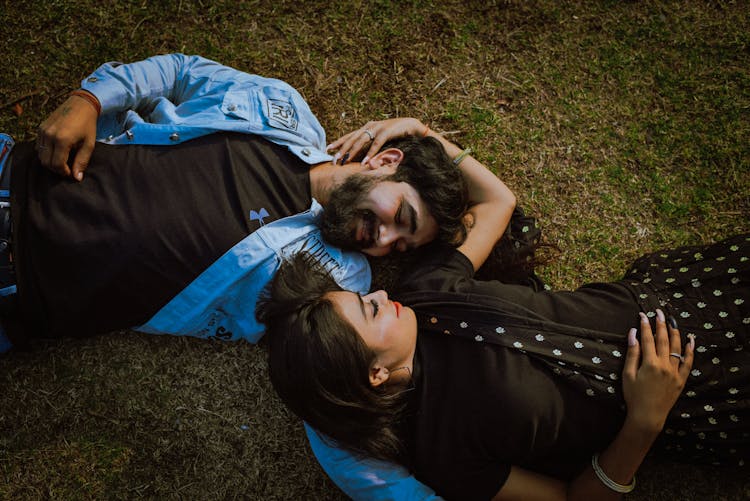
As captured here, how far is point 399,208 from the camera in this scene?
311 centimetres

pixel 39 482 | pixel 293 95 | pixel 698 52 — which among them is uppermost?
pixel 698 52

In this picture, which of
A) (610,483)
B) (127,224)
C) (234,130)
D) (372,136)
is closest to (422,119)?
(372,136)

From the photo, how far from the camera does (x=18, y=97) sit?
12.0ft

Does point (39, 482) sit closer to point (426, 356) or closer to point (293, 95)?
point (426, 356)

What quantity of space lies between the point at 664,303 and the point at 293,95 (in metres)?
2.70

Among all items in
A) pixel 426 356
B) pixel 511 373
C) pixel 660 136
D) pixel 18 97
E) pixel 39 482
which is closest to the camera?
pixel 511 373

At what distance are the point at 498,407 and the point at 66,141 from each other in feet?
9.36

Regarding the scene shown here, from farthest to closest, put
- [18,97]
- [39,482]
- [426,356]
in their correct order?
1. [18,97]
2. [39,482]
3. [426,356]

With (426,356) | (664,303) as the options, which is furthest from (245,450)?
(664,303)

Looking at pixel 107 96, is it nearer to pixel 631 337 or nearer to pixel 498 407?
pixel 498 407

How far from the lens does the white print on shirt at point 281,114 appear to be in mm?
3259

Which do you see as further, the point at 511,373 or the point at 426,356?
the point at 426,356

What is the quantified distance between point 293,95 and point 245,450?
2455 mm

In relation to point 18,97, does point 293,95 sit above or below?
above
